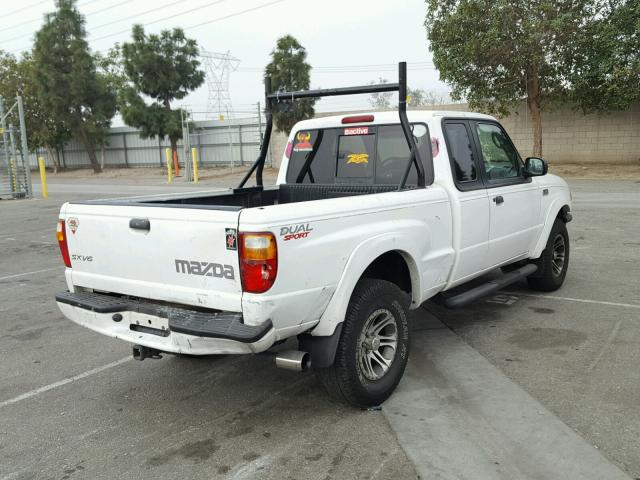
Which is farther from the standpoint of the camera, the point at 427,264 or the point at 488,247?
the point at 488,247

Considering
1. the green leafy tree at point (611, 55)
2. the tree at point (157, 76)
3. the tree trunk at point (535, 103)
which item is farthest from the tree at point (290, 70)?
the green leafy tree at point (611, 55)

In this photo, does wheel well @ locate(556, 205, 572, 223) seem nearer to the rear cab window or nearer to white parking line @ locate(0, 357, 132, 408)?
the rear cab window

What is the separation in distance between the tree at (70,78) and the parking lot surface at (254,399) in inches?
1454

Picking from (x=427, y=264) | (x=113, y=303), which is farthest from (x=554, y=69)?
(x=113, y=303)

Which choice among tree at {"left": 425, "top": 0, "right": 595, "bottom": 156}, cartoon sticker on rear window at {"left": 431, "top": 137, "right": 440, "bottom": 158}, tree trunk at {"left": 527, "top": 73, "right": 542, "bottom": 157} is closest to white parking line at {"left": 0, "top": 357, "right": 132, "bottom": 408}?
cartoon sticker on rear window at {"left": 431, "top": 137, "right": 440, "bottom": 158}

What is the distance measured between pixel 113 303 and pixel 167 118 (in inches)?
1298

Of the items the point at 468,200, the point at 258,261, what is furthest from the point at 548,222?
the point at 258,261

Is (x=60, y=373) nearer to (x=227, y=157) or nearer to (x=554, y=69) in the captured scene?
(x=554, y=69)

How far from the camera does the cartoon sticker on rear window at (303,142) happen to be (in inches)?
210

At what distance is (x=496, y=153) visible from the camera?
541cm

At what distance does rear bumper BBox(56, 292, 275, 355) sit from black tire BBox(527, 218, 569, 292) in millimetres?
3940

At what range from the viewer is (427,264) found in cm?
418

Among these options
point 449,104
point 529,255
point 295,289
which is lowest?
point 529,255

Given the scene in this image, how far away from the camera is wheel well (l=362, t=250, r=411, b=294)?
4023 mm
